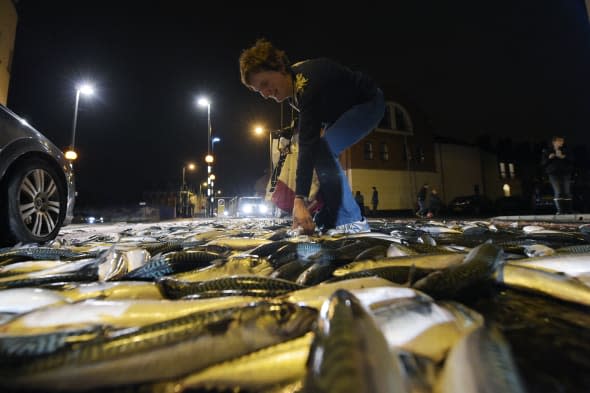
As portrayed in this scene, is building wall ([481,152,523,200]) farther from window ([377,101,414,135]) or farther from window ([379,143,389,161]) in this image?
window ([379,143,389,161])

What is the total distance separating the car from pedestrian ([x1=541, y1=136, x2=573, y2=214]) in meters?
11.1

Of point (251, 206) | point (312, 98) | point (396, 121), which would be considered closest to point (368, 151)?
point (396, 121)

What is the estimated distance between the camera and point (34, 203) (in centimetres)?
360

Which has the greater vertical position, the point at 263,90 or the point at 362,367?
the point at 263,90

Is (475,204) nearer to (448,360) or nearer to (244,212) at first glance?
(244,212)

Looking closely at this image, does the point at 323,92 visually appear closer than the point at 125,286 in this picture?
No

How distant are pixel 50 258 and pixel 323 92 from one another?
332 centimetres

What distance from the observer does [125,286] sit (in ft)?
4.46

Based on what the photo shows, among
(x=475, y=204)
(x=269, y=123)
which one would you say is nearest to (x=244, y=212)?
(x=269, y=123)

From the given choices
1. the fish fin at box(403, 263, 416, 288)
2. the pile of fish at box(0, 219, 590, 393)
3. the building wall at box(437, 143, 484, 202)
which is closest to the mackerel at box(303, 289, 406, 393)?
the pile of fish at box(0, 219, 590, 393)

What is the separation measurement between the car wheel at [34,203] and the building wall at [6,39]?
8643mm

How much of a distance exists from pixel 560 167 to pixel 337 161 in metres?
7.41

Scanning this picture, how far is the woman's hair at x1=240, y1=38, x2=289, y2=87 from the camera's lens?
348 cm

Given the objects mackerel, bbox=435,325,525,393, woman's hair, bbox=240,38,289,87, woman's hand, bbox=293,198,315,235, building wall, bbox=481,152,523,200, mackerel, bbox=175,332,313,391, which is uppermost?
building wall, bbox=481,152,523,200
